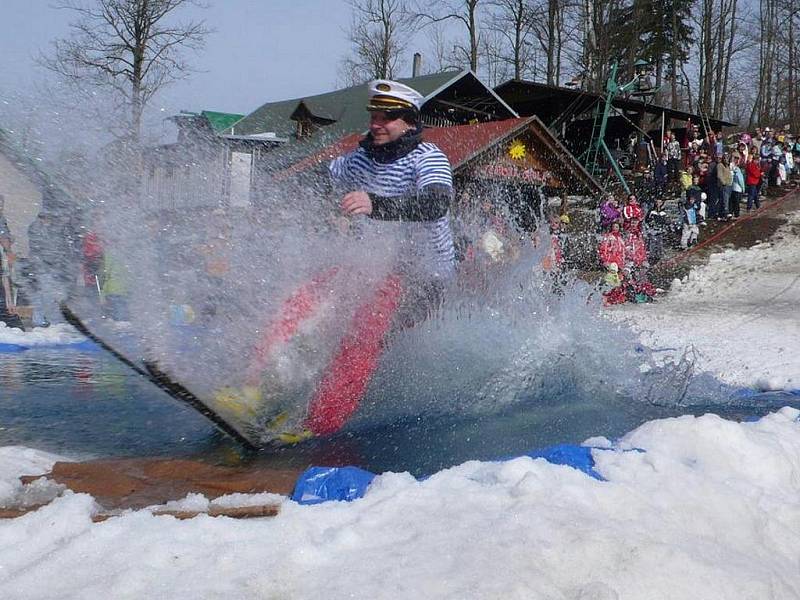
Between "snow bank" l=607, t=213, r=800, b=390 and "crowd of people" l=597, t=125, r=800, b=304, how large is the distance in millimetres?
752

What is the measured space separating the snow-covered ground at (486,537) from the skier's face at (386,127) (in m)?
1.96

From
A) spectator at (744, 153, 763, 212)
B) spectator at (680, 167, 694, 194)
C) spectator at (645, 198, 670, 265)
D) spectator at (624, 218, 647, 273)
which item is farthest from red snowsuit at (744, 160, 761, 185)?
spectator at (624, 218, 647, 273)

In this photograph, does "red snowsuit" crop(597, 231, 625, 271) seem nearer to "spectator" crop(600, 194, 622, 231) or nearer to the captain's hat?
"spectator" crop(600, 194, 622, 231)

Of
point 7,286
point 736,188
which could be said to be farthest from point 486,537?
point 736,188

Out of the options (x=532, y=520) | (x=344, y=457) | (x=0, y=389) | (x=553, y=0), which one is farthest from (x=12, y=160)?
(x=553, y=0)

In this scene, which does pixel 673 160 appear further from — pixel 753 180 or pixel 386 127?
pixel 386 127

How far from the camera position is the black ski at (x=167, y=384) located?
9.33 feet

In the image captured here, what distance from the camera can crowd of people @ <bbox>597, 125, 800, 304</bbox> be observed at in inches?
476

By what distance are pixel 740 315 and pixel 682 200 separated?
21.2 ft

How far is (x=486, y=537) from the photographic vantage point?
6.50 ft

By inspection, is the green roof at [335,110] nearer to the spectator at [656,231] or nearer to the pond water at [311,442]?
the spectator at [656,231]

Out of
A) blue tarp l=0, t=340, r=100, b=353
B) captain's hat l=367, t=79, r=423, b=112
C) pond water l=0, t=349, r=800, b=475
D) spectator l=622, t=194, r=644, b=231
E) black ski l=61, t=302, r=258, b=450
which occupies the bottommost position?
blue tarp l=0, t=340, r=100, b=353

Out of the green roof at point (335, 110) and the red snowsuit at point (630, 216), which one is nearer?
the red snowsuit at point (630, 216)

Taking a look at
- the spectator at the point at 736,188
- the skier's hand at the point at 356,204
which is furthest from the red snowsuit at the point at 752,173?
the skier's hand at the point at 356,204
